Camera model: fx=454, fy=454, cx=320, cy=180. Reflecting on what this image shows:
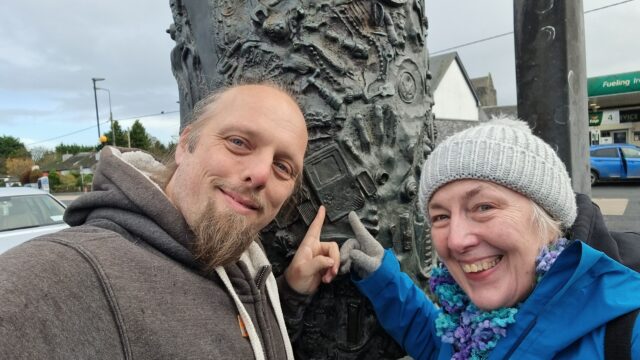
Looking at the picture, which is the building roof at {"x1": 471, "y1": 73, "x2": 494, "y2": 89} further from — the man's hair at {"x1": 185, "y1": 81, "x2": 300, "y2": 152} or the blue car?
the man's hair at {"x1": 185, "y1": 81, "x2": 300, "y2": 152}

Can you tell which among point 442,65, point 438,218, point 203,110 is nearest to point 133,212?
point 203,110

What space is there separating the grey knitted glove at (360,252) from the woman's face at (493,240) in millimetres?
365

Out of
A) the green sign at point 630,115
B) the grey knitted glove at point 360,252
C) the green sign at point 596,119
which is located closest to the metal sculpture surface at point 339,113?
the grey knitted glove at point 360,252

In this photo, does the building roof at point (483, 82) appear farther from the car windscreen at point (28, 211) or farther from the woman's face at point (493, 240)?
the woman's face at point (493, 240)

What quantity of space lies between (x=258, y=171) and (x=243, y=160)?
67 mm

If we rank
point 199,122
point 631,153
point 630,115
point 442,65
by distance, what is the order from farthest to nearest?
point 442,65 → point 630,115 → point 631,153 → point 199,122

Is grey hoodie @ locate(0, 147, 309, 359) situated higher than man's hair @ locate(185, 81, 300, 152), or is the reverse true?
man's hair @ locate(185, 81, 300, 152)

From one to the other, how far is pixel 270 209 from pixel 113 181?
18.5 inches

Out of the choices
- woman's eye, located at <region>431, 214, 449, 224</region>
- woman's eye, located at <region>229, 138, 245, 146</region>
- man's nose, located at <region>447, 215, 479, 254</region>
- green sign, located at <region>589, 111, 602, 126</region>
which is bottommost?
man's nose, located at <region>447, 215, 479, 254</region>

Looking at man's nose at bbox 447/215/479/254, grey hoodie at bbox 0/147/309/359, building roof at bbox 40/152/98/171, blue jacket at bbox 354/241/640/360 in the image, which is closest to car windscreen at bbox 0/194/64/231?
grey hoodie at bbox 0/147/309/359

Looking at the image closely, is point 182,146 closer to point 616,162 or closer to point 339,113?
point 339,113

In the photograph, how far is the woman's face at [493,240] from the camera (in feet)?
4.29

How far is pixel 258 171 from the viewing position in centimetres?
137

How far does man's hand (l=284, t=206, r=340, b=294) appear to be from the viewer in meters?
1.62
